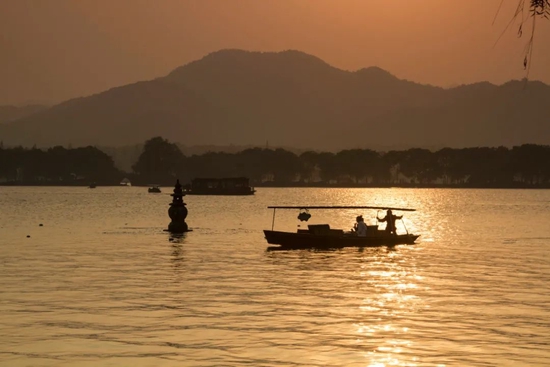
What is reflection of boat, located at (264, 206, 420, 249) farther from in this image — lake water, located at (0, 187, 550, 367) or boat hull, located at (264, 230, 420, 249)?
lake water, located at (0, 187, 550, 367)

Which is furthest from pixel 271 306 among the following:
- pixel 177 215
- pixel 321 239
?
pixel 177 215

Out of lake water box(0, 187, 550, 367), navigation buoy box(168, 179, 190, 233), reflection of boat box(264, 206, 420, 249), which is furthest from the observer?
navigation buoy box(168, 179, 190, 233)

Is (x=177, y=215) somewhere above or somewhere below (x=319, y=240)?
above

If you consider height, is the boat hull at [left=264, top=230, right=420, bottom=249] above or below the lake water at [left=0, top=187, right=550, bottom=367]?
above

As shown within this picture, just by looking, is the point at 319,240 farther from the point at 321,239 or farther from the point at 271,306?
the point at 271,306

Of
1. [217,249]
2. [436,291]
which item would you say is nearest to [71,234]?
[217,249]

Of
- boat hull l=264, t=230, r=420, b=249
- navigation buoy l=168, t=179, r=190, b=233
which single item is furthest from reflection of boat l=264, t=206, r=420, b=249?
navigation buoy l=168, t=179, r=190, b=233

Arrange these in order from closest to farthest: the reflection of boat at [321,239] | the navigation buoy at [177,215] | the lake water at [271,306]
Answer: the lake water at [271,306]
the reflection of boat at [321,239]
the navigation buoy at [177,215]

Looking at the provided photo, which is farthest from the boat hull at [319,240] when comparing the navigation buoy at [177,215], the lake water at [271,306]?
the navigation buoy at [177,215]

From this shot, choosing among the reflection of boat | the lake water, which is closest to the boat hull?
the reflection of boat

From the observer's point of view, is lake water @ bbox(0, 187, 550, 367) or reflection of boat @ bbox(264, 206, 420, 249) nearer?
lake water @ bbox(0, 187, 550, 367)

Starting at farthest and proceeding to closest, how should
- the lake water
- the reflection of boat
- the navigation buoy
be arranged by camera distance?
the navigation buoy < the reflection of boat < the lake water

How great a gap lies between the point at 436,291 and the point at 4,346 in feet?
70.1

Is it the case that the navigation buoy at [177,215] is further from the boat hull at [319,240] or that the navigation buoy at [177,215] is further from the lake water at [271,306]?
the boat hull at [319,240]
